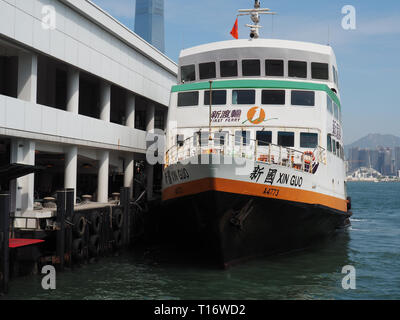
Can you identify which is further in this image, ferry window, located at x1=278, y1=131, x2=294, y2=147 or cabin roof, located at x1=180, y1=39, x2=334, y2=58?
cabin roof, located at x1=180, y1=39, x2=334, y2=58

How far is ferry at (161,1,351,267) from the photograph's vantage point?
13500mm

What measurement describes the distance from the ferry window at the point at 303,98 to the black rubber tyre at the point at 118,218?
7.97 meters

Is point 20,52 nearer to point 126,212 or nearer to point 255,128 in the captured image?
point 126,212

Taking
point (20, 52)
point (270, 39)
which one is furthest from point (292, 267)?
point (20, 52)

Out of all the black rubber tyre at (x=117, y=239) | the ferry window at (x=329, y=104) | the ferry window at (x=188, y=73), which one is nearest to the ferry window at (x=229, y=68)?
the ferry window at (x=188, y=73)

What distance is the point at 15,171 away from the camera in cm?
1366

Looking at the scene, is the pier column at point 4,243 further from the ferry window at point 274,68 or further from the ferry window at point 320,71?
the ferry window at point 320,71

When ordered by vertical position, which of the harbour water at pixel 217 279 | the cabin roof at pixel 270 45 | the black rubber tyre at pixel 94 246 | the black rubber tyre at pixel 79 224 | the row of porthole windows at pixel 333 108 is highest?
the cabin roof at pixel 270 45

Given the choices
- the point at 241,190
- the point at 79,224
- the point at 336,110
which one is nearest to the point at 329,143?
the point at 336,110

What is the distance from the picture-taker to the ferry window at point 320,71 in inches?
732

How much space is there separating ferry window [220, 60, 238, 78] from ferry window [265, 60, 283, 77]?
1253 mm

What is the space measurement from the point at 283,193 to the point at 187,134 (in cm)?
497

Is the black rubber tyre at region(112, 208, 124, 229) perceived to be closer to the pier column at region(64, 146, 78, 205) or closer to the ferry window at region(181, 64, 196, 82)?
→ the pier column at region(64, 146, 78, 205)

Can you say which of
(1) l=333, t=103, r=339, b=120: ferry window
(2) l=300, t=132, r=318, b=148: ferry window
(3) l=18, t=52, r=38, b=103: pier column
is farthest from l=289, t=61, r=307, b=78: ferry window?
(3) l=18, t=52, r=38, b=103: pier column
